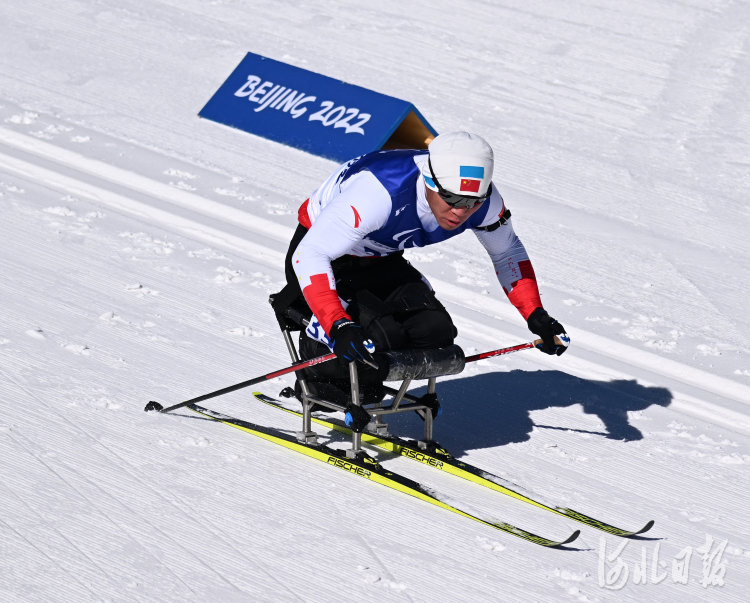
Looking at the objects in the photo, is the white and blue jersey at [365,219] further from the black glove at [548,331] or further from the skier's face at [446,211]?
the black glove at [548,331]

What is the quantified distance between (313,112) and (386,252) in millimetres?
4191

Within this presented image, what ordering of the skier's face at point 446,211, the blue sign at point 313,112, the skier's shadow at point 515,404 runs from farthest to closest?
the blue sign at point 313,112
the skier's shadow at point 515,404
the skier's face at point 446,211

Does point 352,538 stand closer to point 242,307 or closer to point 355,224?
point 355,224

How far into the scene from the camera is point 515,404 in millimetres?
5012

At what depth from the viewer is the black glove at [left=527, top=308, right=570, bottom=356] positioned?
4.15 m

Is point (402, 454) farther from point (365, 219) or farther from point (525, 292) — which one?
point (365, 219)

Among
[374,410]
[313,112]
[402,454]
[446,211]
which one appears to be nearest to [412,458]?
[402,454]

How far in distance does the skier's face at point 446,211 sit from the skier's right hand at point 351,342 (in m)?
0.53

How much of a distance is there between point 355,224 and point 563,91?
6430 mm

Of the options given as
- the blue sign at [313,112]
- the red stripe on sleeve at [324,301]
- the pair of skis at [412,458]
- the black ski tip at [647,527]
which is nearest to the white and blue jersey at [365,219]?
the red stripe on sleeve at [324,301]

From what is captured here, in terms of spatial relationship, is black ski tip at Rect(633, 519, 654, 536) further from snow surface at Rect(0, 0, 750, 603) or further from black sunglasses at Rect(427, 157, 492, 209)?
black sunglasses at Rect(427, 157, 492, 209)

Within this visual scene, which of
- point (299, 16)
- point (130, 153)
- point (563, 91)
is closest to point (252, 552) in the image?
point (130, 153)

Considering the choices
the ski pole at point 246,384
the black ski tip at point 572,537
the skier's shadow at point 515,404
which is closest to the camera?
the black ski tip at point 572,537

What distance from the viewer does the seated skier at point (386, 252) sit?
3658 mm
